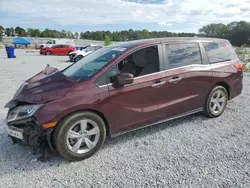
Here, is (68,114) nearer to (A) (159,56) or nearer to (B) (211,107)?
(A) (159,56)

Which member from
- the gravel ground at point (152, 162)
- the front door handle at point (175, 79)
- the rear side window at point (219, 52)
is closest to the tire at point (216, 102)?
the gravel ground at point (152, 162)

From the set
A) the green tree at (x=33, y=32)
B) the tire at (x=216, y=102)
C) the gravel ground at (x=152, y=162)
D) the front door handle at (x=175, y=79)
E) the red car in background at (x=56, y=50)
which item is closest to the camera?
the gravel ground at (x=152, y=162)

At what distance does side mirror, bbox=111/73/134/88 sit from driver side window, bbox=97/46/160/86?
16cm

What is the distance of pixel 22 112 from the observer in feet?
9.41

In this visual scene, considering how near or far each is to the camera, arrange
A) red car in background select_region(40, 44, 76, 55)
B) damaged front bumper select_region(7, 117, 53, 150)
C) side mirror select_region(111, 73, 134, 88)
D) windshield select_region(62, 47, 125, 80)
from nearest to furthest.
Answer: damaged front bumper select_region(7, 117, 53, 150), side mirror select_region(111, 73, 134, 88), windshield select_region(62, 47, 125, 80), red car in background select_region(40, 44, 76, 55)

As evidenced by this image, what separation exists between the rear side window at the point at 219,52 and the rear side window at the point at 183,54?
0.31 metres

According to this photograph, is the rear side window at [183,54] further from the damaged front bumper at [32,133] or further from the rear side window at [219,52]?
the damaged front bumper at [32,133]

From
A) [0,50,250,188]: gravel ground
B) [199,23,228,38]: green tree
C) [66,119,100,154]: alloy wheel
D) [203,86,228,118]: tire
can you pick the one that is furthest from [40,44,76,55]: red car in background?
[199,23,228,38]: green tree

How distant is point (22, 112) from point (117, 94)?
53.8 inches

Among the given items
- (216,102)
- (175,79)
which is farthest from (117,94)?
(216,102)

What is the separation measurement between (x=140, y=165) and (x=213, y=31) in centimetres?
11095

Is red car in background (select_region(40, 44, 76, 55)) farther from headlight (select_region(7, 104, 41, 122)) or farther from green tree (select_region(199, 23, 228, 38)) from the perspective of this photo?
green tree (select_region(199, 23, 228, 38))

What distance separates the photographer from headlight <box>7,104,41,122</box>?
277 centimetres

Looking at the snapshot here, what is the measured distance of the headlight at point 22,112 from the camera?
9.08 ft
